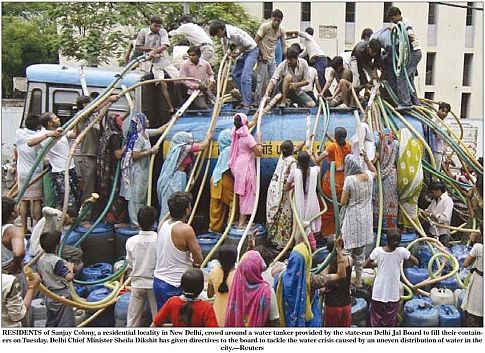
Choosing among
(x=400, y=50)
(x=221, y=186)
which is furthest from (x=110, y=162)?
(x=400, y=50)

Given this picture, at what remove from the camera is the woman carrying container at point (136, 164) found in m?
6.75

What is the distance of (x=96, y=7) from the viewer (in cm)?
1455

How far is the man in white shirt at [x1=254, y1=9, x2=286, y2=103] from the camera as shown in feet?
25.5

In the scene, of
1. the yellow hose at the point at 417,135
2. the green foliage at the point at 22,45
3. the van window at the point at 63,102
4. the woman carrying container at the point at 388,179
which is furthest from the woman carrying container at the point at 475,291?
the green foliage at the point at 22,45

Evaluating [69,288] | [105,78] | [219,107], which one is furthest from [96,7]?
[69,288]

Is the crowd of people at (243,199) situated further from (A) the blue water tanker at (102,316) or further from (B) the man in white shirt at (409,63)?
(A) the blue water tanker at (102,316)

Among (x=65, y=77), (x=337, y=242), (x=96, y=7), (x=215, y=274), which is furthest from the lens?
(x=96, y=7)

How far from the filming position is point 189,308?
3.85 metres

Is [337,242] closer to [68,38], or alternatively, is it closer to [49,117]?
[49,117]

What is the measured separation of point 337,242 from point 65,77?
4.91 metres

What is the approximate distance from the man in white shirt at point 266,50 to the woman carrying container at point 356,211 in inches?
92.0

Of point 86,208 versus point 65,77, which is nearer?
point 86,208

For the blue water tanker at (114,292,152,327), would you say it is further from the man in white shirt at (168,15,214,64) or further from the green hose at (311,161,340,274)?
the man in white shirt at (168,15,214,64)

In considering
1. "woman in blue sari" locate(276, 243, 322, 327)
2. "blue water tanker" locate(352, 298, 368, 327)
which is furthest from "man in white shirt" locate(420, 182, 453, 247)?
"woman in blue sari" locate(276, 243, 322, 327)
